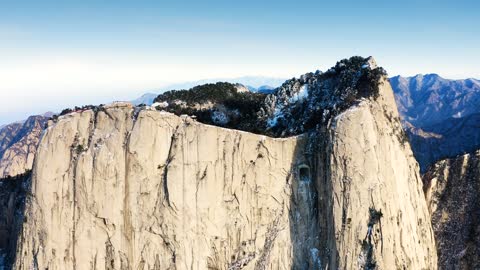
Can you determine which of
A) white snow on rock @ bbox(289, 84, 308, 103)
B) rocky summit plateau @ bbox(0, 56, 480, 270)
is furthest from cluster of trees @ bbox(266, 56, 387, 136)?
rocky summit plateau @ bbox(0, 56, 480, 270)

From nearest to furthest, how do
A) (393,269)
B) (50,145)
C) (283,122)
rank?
(393,269) → (50,145) → (283,122)

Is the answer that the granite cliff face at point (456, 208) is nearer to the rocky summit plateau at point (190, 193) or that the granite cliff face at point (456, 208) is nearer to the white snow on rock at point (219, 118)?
the rocky summit plateau at point (190, 193)

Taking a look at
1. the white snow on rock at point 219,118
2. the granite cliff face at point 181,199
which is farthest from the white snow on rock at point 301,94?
the granite cliff face at point 181,199

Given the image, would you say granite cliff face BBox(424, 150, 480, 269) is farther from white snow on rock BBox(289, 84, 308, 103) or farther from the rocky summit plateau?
white snow on rock BBox(289, 84, 308, 103)

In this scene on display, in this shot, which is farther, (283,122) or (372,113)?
(283,122)

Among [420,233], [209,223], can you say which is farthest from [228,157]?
[420,233]

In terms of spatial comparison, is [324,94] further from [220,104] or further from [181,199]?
[181,199]

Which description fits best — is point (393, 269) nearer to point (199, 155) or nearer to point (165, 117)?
point (199, 155)

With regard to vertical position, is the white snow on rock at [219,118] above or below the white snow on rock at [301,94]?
below
